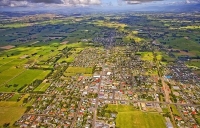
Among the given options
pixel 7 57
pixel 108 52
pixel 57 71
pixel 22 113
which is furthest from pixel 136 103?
pixel 7 57

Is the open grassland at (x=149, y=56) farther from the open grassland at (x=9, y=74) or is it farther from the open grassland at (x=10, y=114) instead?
the open grassland at (x=10, y=114)

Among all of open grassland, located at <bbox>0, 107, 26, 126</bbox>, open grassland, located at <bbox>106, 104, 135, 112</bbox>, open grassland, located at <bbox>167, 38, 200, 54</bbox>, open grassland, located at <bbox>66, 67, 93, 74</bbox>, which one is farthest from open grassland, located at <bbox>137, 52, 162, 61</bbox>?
open grassland, located at <bbox>0, 107, 26, 126</bbox>

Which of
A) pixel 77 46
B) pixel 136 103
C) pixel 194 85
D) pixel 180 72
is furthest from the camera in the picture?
pixel 77 46

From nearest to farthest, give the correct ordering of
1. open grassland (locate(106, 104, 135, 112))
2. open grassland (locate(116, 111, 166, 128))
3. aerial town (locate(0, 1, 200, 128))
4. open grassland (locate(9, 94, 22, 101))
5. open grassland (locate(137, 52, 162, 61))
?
open grassland (locate(116, 111, 166, 128)), aerial town (locate(0, 1, 200, 128)), open grassland (locate(106, 104, 135, 112)), open grassland (locate(9, 94, 22, 101)), open grassland (locate(137, 52, 162, 61))

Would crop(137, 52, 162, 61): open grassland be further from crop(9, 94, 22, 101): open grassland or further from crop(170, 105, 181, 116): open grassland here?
crop(9, 94, 22, 101): open grassland

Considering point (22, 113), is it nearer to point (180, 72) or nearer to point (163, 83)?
point (163, 83)

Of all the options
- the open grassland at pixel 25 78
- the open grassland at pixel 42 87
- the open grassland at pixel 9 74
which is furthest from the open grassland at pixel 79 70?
the open grassland at pixel 9 74

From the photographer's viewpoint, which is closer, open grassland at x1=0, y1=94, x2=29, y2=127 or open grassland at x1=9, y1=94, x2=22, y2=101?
open grassland at x1=0, y1=94, x2=29, y2=127

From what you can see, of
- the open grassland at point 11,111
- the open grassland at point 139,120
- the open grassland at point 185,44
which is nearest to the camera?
the open grassland at point 139,120
